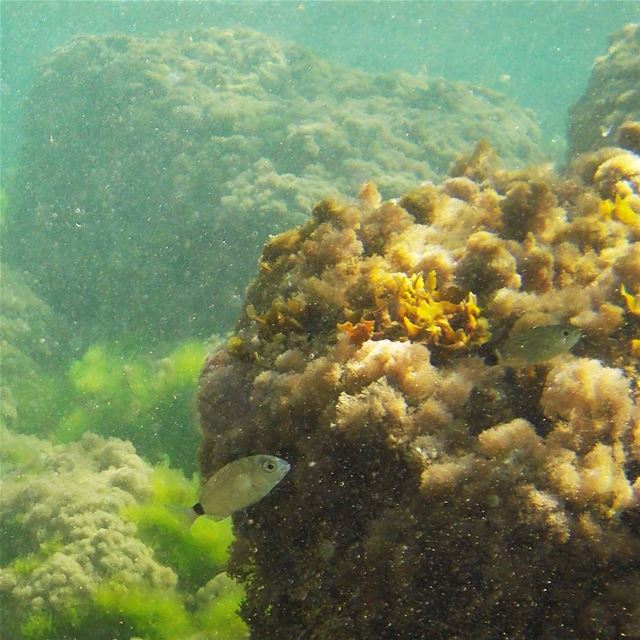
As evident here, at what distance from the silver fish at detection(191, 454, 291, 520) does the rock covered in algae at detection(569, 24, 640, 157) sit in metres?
7.68

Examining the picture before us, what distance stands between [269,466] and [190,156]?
1045 centimetres

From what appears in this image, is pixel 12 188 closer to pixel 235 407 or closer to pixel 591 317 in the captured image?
pixel 235 407

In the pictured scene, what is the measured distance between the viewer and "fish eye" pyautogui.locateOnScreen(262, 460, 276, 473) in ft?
6.80

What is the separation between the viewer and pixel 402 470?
2.17 metres

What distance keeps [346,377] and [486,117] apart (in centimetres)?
1419

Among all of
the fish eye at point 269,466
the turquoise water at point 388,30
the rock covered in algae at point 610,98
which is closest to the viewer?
the fish eye at point 269,466

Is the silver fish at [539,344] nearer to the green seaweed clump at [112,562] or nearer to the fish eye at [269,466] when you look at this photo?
the fish eye at [269,466]

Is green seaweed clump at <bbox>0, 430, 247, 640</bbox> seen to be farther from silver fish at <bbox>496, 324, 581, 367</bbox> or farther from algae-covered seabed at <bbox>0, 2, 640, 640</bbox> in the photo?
silver fish at <bbox>496, 324, 581, 367</bbox>

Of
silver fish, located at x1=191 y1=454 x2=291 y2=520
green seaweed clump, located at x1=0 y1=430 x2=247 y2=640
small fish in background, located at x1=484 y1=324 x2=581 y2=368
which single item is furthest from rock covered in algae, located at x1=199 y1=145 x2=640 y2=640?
green seaweed clump, located at x1=0 y1=430 x2=247 y2=640

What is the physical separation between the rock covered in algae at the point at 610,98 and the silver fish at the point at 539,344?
683 cm

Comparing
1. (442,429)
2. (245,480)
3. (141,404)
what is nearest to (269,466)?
(245,480)

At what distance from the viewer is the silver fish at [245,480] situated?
2.08 metres

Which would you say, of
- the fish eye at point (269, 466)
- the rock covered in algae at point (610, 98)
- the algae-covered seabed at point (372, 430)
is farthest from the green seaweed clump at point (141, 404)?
the rock covered in algae at point (610, 98)

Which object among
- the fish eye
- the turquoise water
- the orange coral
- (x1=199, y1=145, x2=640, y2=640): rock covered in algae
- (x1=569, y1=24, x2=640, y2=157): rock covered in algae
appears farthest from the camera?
the turquoise water
